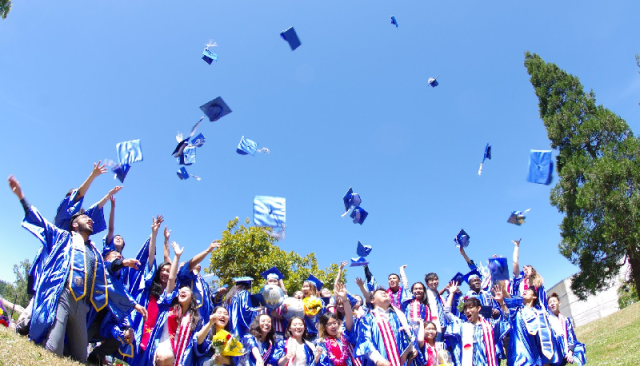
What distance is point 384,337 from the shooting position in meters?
5.04

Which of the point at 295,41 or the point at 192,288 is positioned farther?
the point at 295,41

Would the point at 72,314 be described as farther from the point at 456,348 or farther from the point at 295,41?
the point at 295,41

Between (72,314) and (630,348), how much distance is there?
35.0ft

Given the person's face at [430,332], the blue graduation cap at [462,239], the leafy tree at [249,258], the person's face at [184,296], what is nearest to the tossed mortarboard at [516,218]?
the blue graduation cap at [462,239]

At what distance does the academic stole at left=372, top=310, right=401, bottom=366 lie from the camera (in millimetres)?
4945

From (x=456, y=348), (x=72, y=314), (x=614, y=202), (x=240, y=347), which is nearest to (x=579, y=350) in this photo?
(x=456, y=348)

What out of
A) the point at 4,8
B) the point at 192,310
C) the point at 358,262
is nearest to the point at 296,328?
the point at 192,310

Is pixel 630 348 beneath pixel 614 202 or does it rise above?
beneath

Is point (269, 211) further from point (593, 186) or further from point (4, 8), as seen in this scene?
point (593, 186)

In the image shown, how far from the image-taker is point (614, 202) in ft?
56.5

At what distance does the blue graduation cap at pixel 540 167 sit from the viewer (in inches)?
349

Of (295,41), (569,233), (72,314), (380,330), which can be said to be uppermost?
(569,233)

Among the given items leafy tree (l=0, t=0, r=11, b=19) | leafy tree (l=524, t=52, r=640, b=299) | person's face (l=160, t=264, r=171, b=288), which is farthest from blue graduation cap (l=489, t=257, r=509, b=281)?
leafy tree (l=524, t=52, r=640, b=299)

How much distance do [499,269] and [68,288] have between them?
5.64 m
